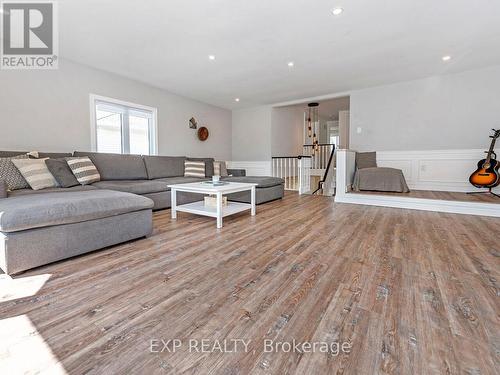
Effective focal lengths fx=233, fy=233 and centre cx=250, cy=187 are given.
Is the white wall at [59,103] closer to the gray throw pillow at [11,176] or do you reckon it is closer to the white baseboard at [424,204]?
the gray throw pillow at [11,176]

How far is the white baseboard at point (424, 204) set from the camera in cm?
330

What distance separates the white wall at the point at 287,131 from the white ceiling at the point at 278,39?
223cm

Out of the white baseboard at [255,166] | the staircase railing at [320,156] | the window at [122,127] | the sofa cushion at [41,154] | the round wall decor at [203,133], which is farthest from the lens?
the staircase railing at [320,156]

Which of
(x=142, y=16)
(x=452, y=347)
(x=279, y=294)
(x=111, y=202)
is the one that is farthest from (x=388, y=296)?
(x=142, y=16)

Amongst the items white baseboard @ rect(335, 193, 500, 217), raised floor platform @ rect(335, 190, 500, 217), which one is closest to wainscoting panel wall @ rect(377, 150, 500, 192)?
raised floor platform @ rect(335, 190, 500, 217)

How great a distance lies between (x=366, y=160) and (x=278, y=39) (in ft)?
10.3

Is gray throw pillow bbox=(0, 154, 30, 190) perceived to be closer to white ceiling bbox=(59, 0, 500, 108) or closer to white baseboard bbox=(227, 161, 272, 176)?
white ceiling bbox=(59, 0, 500, 108)

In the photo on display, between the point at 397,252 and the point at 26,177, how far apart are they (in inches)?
152

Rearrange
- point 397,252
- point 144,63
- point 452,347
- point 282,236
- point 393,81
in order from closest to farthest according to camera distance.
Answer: point 452,347 → point 397,252 → point 282,236 → point 144,63 → point 393,81

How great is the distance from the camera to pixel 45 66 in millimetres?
3344

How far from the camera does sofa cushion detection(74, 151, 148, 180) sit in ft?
11.7

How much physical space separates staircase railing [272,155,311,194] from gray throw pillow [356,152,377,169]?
3.74ft

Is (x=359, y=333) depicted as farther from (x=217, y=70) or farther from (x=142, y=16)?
(x=217, y=70)

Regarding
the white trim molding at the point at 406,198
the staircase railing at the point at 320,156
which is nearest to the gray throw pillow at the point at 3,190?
the white trim molding at the point at 406,198
